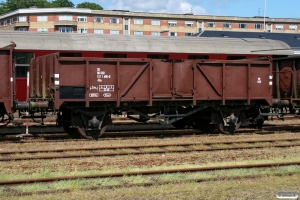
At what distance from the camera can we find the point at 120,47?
19.3 metres

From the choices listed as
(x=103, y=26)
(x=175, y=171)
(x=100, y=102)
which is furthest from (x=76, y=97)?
(x=103, y=26)

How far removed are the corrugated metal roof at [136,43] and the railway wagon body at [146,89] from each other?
1874 millimetres

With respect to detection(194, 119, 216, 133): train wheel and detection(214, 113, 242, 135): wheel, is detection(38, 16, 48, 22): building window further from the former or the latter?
detection(214, 113, 242, 135): wheel

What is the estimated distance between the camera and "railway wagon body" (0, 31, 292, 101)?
60.0ft

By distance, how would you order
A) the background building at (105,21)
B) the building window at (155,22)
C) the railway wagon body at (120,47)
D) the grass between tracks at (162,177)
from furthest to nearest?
1. the building window at (155,22)
2. the background building at (105,21)
3. the railway wagon body at (120,47)
4. the grass between tracks at (162,177)

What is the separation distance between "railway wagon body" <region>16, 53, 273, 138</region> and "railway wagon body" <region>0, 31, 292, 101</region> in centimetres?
149

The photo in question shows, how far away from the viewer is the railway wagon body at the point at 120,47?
60.0 ft

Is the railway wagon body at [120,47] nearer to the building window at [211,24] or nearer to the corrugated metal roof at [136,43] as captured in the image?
the corrugated metal roof at [136,43]

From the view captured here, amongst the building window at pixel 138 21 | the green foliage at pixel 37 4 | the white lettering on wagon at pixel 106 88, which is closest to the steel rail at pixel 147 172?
the white lettering on wagon at pixel 106 88

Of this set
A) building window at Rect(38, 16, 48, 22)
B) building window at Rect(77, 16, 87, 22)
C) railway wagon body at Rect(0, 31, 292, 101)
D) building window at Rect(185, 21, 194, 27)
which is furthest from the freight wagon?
building window at Rect(185, 21, 194, 27)

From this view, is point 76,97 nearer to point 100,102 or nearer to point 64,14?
point 100,102

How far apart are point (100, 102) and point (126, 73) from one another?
4.30 ft

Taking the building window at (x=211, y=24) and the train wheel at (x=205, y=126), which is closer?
the train wheel at (x=205, y=126)

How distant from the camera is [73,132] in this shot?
16.5 metres
